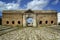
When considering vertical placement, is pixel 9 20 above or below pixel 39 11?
below

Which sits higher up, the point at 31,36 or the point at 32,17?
the point at 32,17

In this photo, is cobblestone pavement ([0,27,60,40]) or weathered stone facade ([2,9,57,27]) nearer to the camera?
cobblestone pavement ([0,27,60,40])

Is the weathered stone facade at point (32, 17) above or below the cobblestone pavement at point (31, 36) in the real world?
above

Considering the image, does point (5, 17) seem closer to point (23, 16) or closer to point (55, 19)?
point (23, 16)

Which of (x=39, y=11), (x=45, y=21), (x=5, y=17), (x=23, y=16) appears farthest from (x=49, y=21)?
(x=5, y=17)

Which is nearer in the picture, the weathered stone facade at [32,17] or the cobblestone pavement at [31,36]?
the cobblestone pavement at [31,36]

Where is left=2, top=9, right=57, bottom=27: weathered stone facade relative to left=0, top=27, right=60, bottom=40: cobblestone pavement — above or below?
above

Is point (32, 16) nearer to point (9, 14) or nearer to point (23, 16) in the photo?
point (23, 16)

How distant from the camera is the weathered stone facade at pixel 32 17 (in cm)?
3634

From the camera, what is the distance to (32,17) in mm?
36594

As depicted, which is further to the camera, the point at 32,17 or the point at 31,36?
the point at 32,17

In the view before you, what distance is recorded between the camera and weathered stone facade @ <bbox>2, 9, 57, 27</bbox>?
119ft

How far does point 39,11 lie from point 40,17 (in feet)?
5.34

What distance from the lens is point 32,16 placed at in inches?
1437
